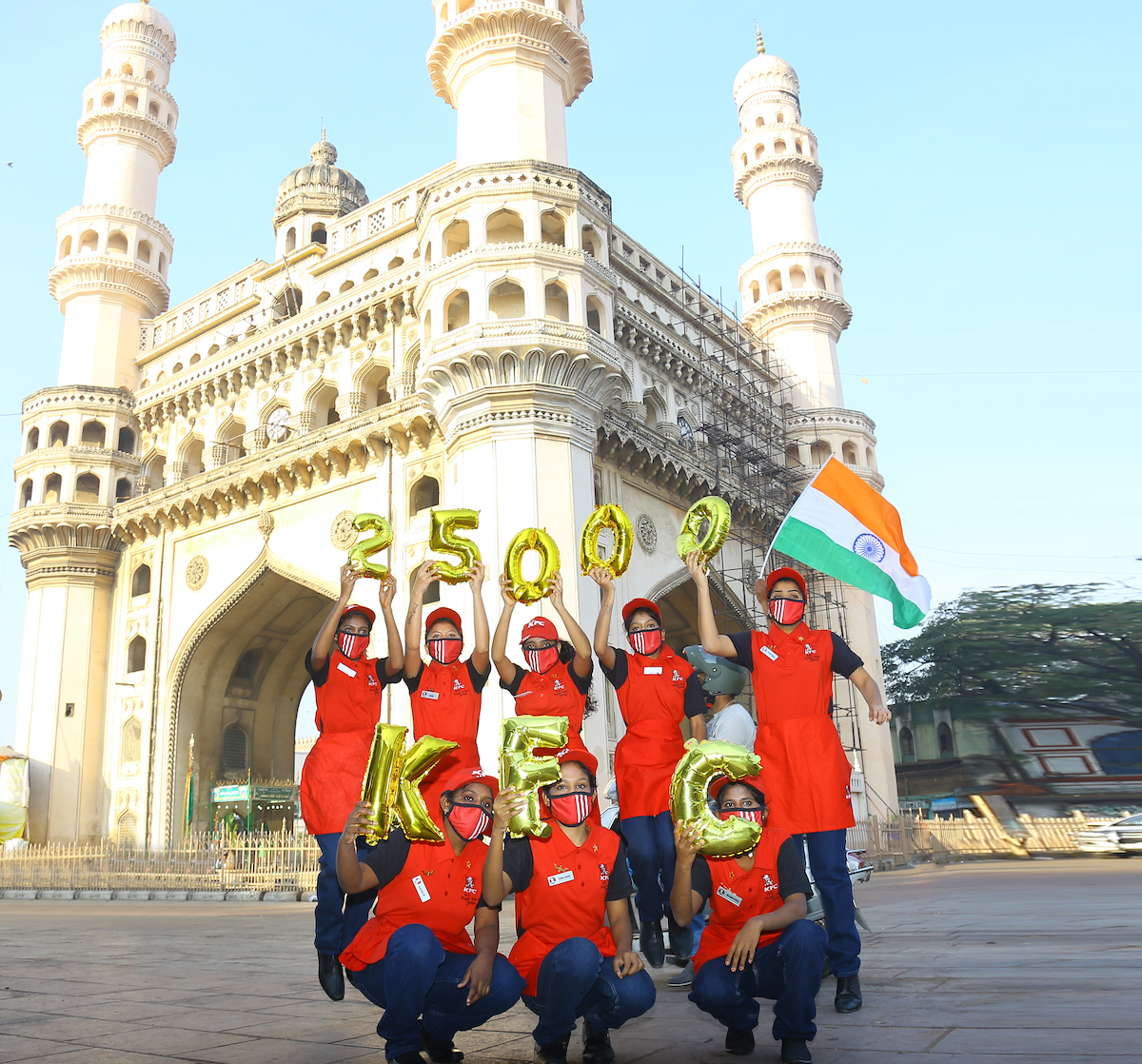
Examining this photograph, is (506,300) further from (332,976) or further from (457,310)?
(332,976)

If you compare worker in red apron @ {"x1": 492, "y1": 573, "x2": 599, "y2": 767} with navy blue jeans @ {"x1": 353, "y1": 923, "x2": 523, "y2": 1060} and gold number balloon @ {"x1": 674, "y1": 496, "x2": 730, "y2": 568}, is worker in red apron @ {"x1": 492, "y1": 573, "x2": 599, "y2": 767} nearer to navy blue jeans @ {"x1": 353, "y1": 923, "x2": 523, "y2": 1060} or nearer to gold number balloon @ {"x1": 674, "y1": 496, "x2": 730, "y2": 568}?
gold number balloon @ {"x1": 674, "y1": 496, "x2": 730, "y2": 568}

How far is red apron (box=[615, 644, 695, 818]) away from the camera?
521 centimetres

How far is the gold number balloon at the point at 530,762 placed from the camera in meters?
3.48

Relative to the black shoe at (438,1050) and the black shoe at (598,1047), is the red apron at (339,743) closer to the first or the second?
the black shoe at (438,1050)

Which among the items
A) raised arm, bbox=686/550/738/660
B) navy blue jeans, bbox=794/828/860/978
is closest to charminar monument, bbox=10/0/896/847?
raised arm, bbox=686/550/738/660

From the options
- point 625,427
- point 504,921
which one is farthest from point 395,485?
point 504,921

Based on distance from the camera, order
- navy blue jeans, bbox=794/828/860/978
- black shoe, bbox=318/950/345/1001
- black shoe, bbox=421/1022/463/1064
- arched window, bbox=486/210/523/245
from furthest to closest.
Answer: arched window, bbox=486/210/523/245, black shoe, bbox=318/950/345/1001, navy blue jeans, bbox=794/828/860/978, black shoe, bbox=421/1022/463/1064

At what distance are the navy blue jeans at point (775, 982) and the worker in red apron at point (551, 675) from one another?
1603mm

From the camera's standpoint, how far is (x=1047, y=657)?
79.7ft

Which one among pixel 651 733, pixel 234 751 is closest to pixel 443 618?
pixel 651 733

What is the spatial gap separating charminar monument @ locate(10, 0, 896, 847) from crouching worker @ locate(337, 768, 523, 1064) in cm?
1131

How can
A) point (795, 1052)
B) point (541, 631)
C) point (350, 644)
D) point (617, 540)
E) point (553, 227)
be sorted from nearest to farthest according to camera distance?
point (795, 1052) < point (541, 631) < point (350, 644) < point (617, 540) < point (553, 227)

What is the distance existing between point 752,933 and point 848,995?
0.99 metres

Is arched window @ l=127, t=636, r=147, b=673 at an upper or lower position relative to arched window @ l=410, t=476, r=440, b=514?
lower
